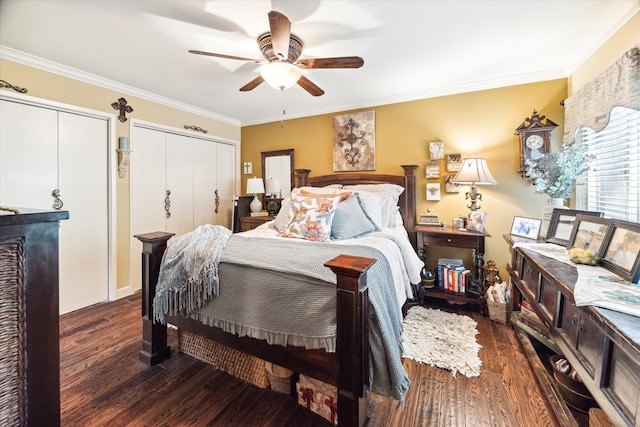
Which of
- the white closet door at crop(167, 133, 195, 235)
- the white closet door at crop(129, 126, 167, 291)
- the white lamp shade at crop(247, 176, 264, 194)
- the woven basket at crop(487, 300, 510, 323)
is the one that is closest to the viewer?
the woven basket at crop(487, 300, 510, 323)

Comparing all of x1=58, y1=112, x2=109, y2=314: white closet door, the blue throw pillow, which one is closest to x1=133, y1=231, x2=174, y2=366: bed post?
the blue throw pillow

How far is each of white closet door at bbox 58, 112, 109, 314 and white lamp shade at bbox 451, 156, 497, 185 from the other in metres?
3.76

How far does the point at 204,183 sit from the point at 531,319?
4087mm

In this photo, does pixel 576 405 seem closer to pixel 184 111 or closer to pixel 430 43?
pixel 430 43

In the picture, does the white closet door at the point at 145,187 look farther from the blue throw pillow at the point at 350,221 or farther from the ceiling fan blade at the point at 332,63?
the blue throw pillow at the point at 350,221

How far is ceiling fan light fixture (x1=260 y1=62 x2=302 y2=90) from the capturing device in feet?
6.18

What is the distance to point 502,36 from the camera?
2.02m

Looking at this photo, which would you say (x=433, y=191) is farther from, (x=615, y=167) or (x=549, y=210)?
(x=615, y=167)

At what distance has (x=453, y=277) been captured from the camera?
9.01 feet

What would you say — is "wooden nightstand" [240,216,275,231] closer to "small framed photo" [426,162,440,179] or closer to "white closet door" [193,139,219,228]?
"white closet door" [193,139,219,228]

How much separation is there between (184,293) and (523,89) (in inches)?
139

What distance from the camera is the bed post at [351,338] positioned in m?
1.16

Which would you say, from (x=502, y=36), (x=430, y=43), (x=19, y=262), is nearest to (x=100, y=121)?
(x=19, y=262)

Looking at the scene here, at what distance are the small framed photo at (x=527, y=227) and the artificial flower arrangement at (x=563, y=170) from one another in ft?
Answer: 0.81
